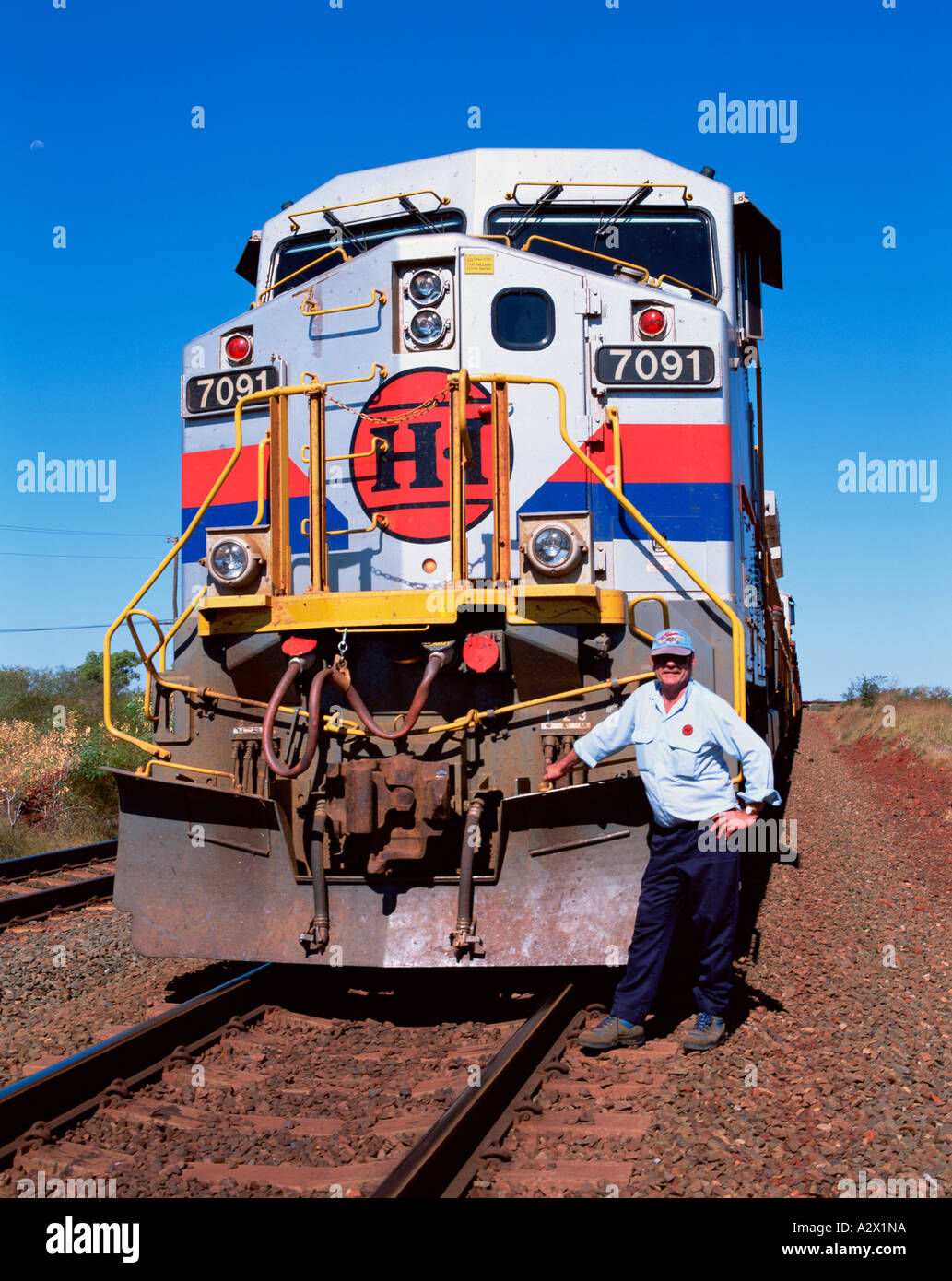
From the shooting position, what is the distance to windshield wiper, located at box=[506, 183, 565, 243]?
22.6 feet

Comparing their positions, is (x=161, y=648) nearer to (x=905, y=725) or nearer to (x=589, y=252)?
(x=589, y=252)

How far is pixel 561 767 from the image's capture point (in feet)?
17.3

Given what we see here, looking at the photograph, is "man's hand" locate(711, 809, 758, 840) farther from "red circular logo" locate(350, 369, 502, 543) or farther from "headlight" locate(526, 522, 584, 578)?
"red circular logo" locate(350, 369, 502, 543)

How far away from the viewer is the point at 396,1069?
4.98 metres

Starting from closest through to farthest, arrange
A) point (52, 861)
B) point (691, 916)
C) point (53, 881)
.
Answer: point (691, 916) → point (53, 881) → point (52, 861)

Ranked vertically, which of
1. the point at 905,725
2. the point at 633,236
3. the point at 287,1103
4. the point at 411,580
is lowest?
the point at 905,725

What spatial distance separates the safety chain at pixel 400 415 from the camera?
5.81m

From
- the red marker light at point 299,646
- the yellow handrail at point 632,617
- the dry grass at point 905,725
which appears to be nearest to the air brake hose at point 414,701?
the red marker light at point 299,646

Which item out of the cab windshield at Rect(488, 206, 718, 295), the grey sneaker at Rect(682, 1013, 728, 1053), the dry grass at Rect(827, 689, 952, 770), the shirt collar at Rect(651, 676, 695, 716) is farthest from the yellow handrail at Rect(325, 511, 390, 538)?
the dry grass at Rect(827, 689, 952, 770)

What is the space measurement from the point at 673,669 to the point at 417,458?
5.78 feet

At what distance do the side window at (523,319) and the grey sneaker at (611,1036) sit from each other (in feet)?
11.1

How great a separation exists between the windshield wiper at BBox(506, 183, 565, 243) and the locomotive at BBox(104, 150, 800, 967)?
682mm
